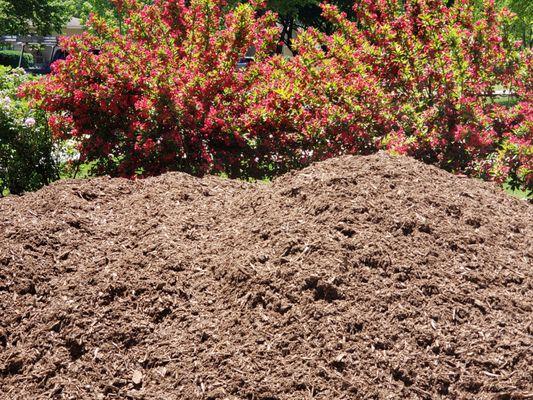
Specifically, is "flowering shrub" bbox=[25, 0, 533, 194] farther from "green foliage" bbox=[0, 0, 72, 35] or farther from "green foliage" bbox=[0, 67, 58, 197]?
"green foliage" bbox=[0, 0, 72, 35]

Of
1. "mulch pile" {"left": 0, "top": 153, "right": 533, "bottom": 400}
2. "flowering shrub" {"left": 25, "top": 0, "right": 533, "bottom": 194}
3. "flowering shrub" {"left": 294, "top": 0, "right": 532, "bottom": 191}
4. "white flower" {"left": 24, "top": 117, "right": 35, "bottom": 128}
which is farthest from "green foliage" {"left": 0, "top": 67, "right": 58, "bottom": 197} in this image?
"flowering shrub" {"left": 294, "top": 0, "right": 532, "bottom": 191}

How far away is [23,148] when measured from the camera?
6.23 meters

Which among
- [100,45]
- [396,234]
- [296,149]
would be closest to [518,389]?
[396,234]

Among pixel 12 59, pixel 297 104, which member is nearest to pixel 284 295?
pixel 297 104

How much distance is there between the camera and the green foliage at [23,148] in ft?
20.2

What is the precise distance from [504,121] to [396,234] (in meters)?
3.15

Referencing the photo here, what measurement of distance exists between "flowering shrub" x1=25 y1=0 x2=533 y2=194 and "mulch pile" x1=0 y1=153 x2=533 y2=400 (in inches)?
58.3

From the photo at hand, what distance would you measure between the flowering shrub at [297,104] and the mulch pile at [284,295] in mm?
1482

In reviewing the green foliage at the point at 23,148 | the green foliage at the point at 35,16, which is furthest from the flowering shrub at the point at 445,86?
the green foliage at the point at 35,16

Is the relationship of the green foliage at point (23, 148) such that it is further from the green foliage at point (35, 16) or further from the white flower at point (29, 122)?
the green foliage at point (35, 16)

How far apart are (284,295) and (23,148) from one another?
404cm

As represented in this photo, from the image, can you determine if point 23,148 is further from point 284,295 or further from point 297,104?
point 284,295

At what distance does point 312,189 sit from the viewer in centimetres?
408

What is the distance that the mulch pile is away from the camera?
112 inches
